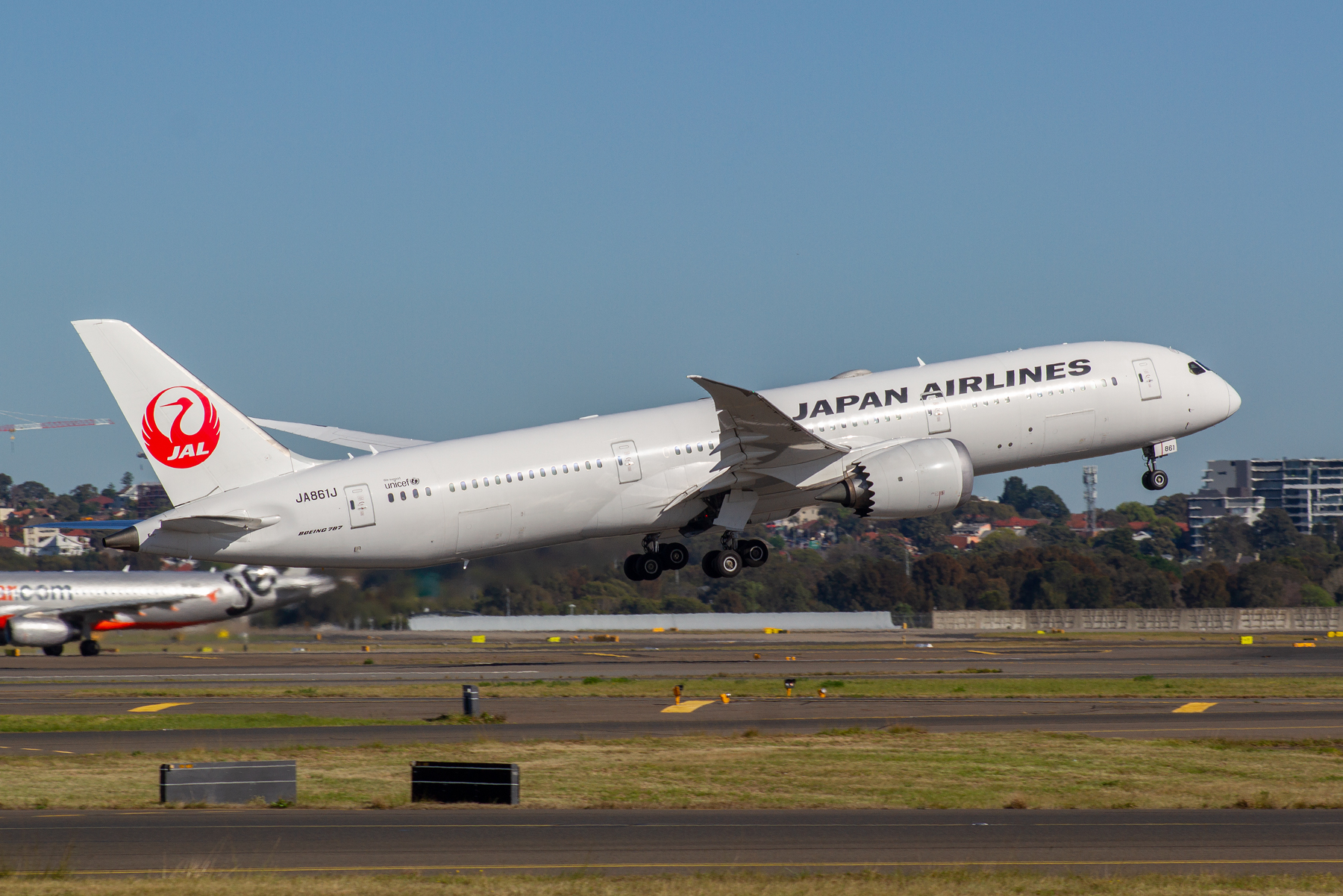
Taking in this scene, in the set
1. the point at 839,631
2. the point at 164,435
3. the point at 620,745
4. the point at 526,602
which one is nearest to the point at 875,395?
the point at 620,745

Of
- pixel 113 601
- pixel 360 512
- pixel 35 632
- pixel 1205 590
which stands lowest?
pixel 1205 590

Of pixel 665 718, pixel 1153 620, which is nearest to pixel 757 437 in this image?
pixel 665 718

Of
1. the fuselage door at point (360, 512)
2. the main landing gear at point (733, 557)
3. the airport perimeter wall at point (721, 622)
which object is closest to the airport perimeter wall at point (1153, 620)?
the airport perimeter wall at point (721, 622)

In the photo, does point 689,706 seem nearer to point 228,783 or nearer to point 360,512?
point 360,512

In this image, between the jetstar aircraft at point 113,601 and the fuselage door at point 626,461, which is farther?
the jetstar aircraft at point 113,601

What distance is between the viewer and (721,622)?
11319 cm

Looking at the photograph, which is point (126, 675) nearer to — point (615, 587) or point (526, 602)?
point (526, 602)

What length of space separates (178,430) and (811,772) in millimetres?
20934

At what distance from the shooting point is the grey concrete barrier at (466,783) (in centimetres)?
2769

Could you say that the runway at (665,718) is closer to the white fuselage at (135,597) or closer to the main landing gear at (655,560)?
the main landing gear at (655,560)

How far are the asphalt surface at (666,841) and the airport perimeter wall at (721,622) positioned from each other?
259 ft

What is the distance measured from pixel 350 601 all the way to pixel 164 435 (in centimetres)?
2129

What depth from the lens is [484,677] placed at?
58.2 meters

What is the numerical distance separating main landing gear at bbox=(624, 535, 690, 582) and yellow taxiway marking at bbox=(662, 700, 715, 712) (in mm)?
4102
